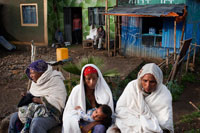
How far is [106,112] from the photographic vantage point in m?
2.70

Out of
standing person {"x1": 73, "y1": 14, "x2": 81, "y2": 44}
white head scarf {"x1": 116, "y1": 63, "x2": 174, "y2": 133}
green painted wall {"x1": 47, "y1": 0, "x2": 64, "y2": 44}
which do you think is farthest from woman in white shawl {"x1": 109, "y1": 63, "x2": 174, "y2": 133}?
standing person {"x1": 73, "y1": 14, "x2": 81, "y2": 44}

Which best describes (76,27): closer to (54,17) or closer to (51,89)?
(54,17)

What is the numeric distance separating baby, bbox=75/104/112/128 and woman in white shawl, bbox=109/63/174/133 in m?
0.14

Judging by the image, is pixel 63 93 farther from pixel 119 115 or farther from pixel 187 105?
pixel 187 105

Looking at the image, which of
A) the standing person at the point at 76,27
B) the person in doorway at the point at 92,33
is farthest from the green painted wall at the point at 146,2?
the standing person at the point at 76,27

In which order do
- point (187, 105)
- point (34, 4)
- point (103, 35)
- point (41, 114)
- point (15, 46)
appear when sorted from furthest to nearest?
point (15, 46), point (34, 4), point (103, 35), point (187, 105), point (41, 114)

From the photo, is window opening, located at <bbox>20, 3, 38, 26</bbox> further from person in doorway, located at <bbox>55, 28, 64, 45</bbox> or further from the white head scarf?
the white head scarf

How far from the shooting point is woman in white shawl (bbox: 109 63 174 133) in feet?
8.47

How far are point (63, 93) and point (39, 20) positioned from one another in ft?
35.9

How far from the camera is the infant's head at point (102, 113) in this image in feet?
8.84

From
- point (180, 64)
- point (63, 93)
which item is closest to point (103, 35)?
point (180, 64)

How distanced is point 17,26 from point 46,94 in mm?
12120

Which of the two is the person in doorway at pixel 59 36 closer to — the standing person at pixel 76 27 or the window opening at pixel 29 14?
the standing person at pixel 76 27

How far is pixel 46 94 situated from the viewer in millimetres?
3131
